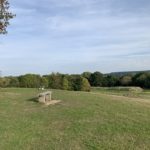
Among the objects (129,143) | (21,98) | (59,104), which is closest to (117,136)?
(129,143)

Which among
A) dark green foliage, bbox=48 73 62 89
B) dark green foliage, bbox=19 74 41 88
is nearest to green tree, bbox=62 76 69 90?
dark green foliage, bbox=48 73 62 89

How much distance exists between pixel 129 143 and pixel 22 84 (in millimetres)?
47562

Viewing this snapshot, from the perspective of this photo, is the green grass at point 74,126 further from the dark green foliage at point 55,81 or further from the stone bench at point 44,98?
the dark green foliage at point 55,81

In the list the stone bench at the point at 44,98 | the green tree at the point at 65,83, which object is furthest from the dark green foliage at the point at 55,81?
A: the stone bench at the point at 44,98

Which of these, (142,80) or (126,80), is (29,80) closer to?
(142,80)

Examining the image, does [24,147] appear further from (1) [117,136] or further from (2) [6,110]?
(2) [6,110]

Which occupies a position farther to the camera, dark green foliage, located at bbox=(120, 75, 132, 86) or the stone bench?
dark green foliage, located at bbox=(120, 75, 132, 86)

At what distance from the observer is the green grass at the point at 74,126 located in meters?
11.5

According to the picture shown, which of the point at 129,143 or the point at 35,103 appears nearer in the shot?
the point at 129,143

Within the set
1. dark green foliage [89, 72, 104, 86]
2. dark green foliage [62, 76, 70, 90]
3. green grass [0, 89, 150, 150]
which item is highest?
dark green foliage [89, 72, 104, 86]

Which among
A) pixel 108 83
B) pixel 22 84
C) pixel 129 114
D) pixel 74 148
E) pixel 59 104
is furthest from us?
pixel 108 83

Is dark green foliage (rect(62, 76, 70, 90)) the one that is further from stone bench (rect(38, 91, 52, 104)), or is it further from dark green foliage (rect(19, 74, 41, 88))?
stone bench (rect(38, 91, 52, 104))

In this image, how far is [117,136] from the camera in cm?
1222

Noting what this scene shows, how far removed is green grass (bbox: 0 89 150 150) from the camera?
1153 cm
